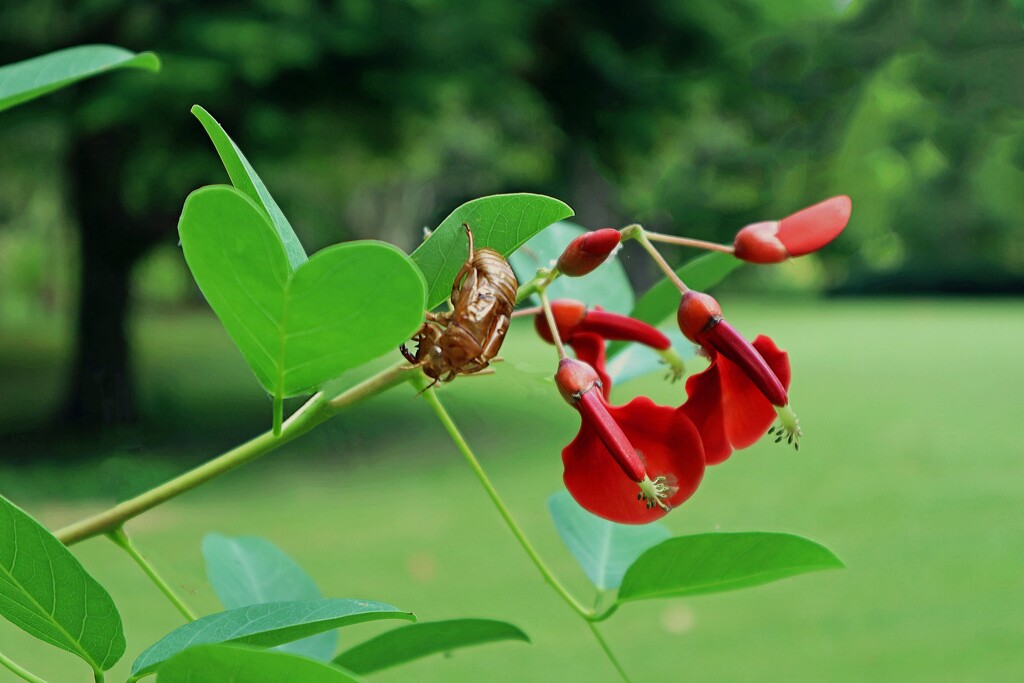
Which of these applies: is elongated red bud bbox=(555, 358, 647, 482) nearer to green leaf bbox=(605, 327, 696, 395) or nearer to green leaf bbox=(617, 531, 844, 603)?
green leaf bbox=(617, 531, 844, 603)

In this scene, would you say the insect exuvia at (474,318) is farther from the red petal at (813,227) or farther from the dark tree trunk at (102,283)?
the dark tree trunk at (102,283)

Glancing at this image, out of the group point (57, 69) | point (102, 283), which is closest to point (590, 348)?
point (57, 69)

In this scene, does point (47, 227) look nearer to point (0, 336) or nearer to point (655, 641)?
point (0, 336)

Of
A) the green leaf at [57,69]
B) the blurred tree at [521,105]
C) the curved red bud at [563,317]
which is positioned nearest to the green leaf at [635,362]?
the curved red bud at [563,317]

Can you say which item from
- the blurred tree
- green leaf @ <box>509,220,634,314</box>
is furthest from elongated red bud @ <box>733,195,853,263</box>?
the blurred tree

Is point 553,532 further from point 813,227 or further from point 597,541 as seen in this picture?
point 813,227
